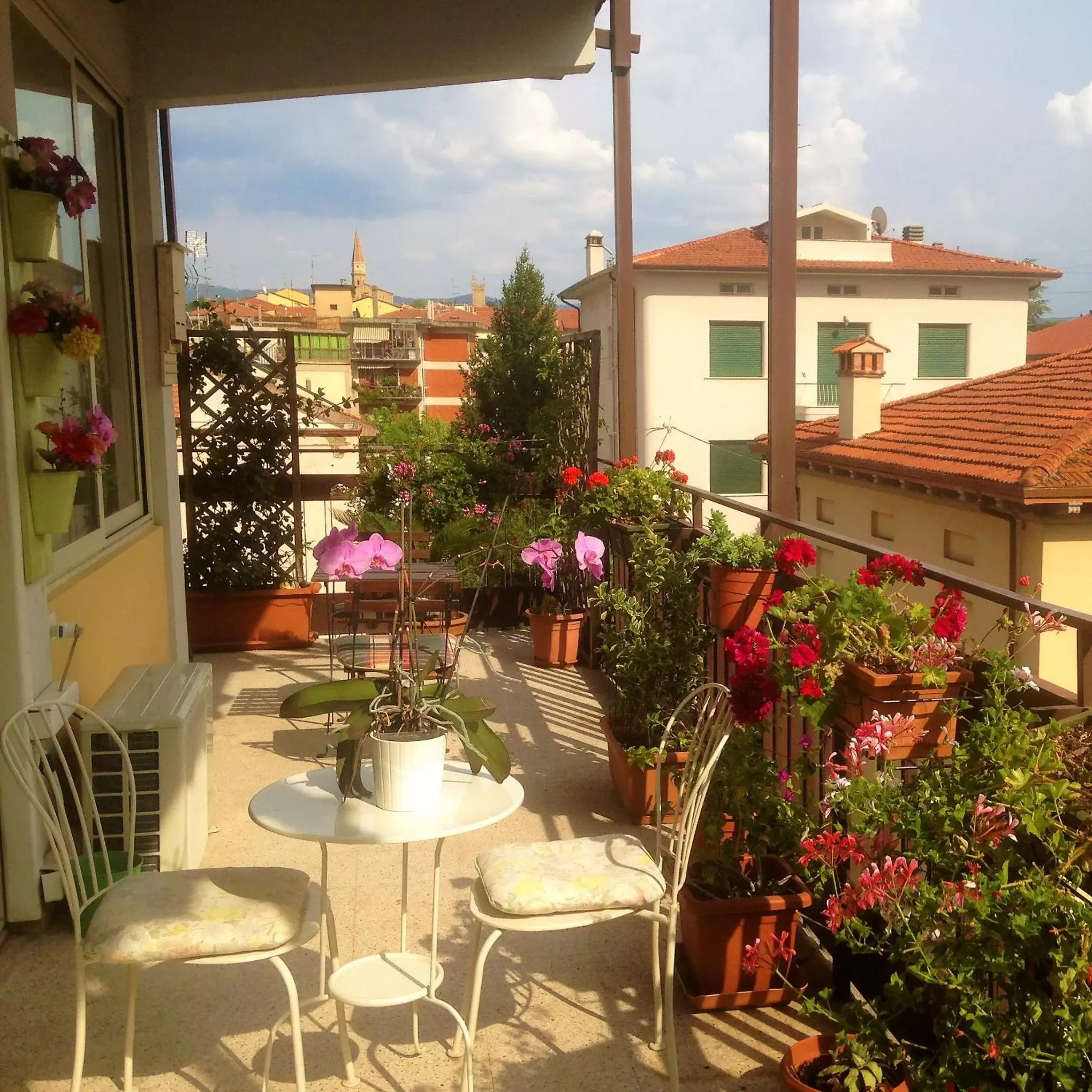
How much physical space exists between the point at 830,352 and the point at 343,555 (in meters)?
24.6

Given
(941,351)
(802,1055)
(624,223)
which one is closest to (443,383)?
(941,351)

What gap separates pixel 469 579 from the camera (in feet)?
23.0

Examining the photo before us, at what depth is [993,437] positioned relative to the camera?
→ 14.5m

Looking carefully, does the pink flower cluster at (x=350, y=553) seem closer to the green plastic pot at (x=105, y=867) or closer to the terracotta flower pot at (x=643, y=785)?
the green plastic pot at (x=105, y=867)

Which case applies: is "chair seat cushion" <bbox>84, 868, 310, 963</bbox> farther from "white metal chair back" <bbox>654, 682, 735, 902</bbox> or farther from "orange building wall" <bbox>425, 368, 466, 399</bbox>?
"orange building wall" <bbox>425, 368, 466, 399</bbox>

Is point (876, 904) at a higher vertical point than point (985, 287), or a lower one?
lower

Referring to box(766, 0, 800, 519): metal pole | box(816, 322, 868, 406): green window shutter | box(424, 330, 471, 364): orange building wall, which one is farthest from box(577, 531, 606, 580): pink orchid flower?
box(424, 330, 471, 364): orange building wall

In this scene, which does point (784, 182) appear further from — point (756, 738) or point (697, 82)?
point (756, 738)

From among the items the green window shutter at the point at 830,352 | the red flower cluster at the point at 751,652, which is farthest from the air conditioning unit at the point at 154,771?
the green window shutter at the point at 830,352

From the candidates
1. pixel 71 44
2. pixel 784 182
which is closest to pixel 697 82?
pixel 784 182

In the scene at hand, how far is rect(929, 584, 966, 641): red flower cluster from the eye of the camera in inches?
86.4

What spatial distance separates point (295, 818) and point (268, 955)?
0.25m

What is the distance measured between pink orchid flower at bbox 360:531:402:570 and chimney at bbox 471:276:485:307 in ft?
195

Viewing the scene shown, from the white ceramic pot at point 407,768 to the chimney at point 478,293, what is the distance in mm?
60082
